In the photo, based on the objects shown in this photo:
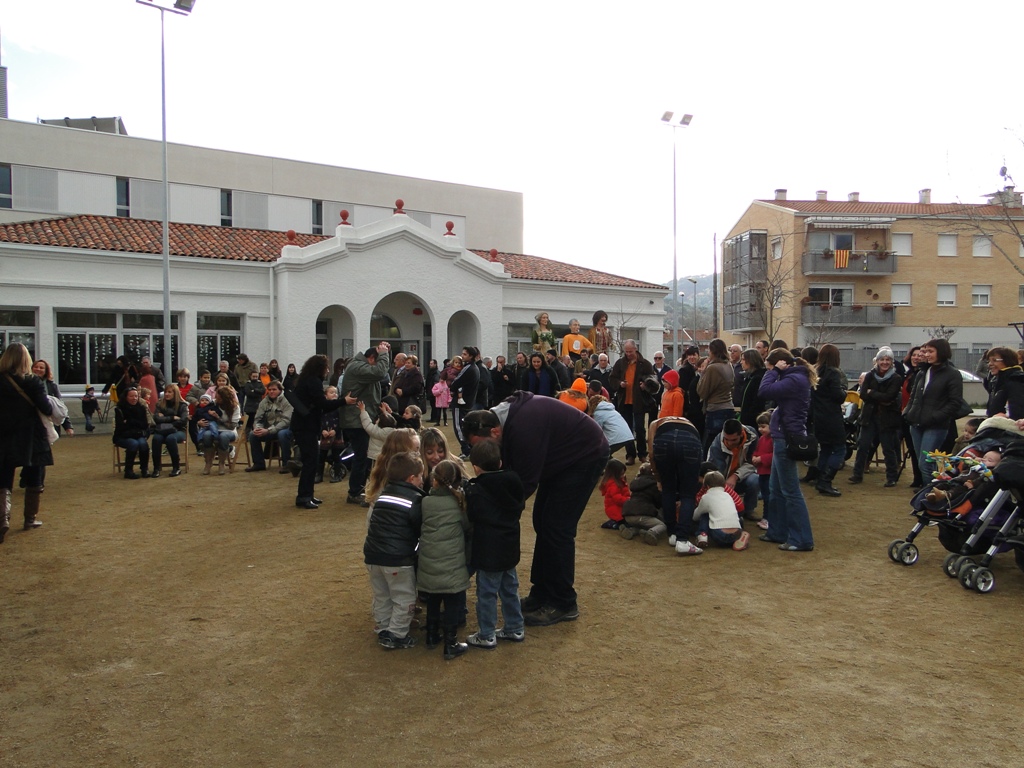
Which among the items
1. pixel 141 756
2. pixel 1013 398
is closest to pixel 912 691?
pixel 141 756

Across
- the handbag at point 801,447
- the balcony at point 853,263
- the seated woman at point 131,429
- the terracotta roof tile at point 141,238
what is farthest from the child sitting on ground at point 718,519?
the balcony at point 853,263

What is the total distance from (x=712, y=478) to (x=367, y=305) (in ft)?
59.6

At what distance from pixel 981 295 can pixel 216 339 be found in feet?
149

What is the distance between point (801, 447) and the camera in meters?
7.34

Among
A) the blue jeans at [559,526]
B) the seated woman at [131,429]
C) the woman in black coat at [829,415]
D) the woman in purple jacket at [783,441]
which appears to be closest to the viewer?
the blue jeans at [559,526]

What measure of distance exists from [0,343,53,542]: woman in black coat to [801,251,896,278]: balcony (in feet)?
153

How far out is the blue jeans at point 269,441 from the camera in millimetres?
12312

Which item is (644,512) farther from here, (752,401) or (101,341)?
(101,341)

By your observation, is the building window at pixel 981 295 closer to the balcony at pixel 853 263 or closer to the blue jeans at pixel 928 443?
the balcony at pixel 853 263

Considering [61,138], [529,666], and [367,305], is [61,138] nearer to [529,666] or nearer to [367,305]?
[367,305]

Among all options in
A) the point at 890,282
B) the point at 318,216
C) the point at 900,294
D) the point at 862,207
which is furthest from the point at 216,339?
the point at 862,207

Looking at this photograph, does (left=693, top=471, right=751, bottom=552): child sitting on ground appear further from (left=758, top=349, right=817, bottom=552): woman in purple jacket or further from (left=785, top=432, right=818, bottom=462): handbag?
(left=785, top=432, right=818, bottom=462): handbag

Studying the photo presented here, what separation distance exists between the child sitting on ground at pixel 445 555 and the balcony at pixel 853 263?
156 feet

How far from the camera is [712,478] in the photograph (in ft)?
25.4
